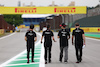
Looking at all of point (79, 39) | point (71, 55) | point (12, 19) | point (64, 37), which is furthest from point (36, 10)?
point (12, 19)

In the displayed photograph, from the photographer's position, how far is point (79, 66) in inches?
337

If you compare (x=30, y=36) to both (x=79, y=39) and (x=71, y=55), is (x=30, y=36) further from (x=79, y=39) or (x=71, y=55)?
(x=71, y=55)

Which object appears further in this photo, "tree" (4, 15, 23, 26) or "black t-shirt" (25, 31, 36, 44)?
"tree" (4, 15, 23, 26)

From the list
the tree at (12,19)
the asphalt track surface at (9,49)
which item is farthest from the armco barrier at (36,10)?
the tree at (12,19)

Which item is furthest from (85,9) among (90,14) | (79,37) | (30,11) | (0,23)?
(79,37)

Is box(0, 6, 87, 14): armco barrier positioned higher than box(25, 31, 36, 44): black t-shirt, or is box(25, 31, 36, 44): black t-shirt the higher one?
box(0, 6, 87, 14): armco barrier

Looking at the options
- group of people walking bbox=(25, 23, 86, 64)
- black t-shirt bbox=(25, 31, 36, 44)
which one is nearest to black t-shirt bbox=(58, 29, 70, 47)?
group of people walking bbox=(25, 23, 86, 64)

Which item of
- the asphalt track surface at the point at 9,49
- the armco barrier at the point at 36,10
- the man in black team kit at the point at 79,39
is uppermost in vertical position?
the armco barrier at the point at 36,10

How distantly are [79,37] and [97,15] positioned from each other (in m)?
43.9

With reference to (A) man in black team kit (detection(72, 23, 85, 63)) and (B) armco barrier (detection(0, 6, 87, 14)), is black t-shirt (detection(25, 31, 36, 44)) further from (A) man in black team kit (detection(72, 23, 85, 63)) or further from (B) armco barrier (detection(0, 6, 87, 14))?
(B) armco barrier (detection(0, 6, 87, 14))

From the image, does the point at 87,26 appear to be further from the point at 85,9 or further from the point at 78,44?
the point at 78,44

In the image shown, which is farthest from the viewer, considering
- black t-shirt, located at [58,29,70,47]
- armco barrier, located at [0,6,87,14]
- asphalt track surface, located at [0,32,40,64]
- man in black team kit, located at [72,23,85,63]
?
armco barrier, located at [0,6,87,14]

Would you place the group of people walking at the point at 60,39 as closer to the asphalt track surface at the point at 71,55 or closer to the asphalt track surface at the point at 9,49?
the asphalt track surface at the point at 71,55

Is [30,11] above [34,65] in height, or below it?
above
